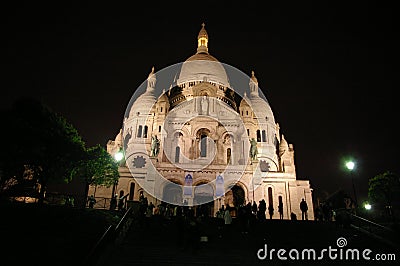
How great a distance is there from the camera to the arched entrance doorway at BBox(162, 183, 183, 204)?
35906 millimetres

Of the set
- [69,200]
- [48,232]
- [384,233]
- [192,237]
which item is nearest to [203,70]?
[69,200]

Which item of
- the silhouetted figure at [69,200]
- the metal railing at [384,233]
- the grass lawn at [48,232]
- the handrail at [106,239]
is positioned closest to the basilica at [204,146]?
the silhouetted figure at [69,200]

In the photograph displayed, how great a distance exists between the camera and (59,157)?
1004 inches

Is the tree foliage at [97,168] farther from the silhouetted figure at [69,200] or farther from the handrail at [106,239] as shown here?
the handrail at [106,239]

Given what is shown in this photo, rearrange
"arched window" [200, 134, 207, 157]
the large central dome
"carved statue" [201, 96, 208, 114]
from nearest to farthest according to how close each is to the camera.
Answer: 1. "arched window" [200, 134, 207, 157]
2. "carved statue" [201, 96, 208, 114]
3. the large central dome

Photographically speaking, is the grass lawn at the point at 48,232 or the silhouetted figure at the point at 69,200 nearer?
the grass lawn at the point at 48,232

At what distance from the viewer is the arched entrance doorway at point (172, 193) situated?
35.9 meters

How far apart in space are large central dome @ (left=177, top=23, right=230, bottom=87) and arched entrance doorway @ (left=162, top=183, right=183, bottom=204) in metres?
25.2

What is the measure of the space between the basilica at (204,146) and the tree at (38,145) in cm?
1009

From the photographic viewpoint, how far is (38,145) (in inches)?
914

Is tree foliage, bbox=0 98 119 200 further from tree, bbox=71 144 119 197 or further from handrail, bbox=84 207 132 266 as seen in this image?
handrail, bbox=84 207 132 266

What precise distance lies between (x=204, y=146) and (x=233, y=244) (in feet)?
102

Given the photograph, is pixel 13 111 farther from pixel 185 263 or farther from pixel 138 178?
pixel 185 263

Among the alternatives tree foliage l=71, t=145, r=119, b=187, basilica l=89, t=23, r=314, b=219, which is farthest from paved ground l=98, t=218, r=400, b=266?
tree foliage l=71, t=145, r=119, b=187
